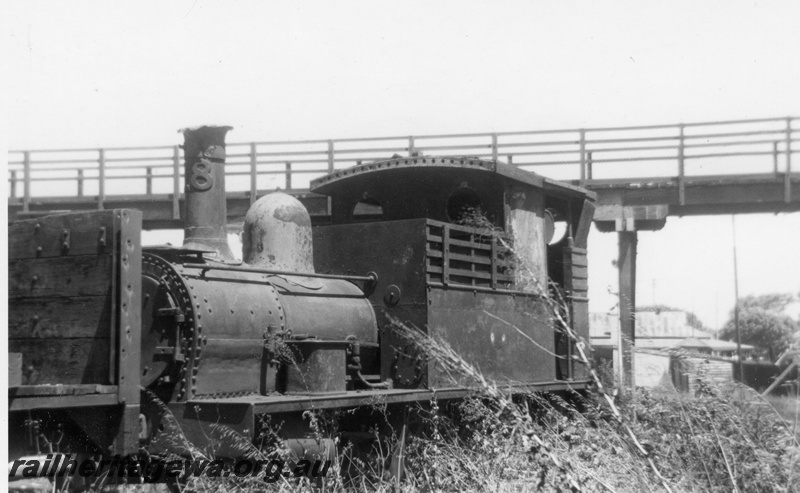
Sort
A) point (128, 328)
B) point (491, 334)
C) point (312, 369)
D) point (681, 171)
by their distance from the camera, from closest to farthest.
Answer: point (128, 328) → point (312, 369) → point (491, 334) → point (681, 171)

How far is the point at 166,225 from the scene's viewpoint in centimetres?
1584

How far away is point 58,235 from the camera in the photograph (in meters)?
4.66

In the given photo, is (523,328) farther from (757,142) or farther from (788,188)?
(757,142)

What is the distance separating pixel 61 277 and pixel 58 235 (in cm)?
22

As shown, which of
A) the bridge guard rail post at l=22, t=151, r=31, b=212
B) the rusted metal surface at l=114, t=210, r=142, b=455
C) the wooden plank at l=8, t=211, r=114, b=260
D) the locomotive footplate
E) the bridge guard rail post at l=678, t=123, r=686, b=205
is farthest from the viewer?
the bridge guard rail post at l=22, t=151, r=31, b=212

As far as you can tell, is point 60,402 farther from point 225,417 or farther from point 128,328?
point 225,417

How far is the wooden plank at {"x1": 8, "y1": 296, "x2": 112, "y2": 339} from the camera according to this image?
449 centimetres

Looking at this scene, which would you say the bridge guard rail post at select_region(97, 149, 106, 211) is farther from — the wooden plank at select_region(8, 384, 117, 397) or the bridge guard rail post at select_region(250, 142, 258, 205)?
the wooden plank at select_region(8, 384, 117, 397)

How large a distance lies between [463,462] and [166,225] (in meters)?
11.4

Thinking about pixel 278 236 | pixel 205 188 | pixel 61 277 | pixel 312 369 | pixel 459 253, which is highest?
pixel 205 188

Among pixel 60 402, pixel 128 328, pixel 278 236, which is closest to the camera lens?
pixel 60 402

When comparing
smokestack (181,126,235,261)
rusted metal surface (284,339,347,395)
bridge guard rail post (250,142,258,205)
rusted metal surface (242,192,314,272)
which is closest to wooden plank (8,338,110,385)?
rusted metal surface (284,339,347,395)

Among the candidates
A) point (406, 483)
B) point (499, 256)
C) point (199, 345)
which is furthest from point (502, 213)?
point (199, 345)

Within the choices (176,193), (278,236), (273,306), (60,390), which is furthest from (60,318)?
(176,193)
